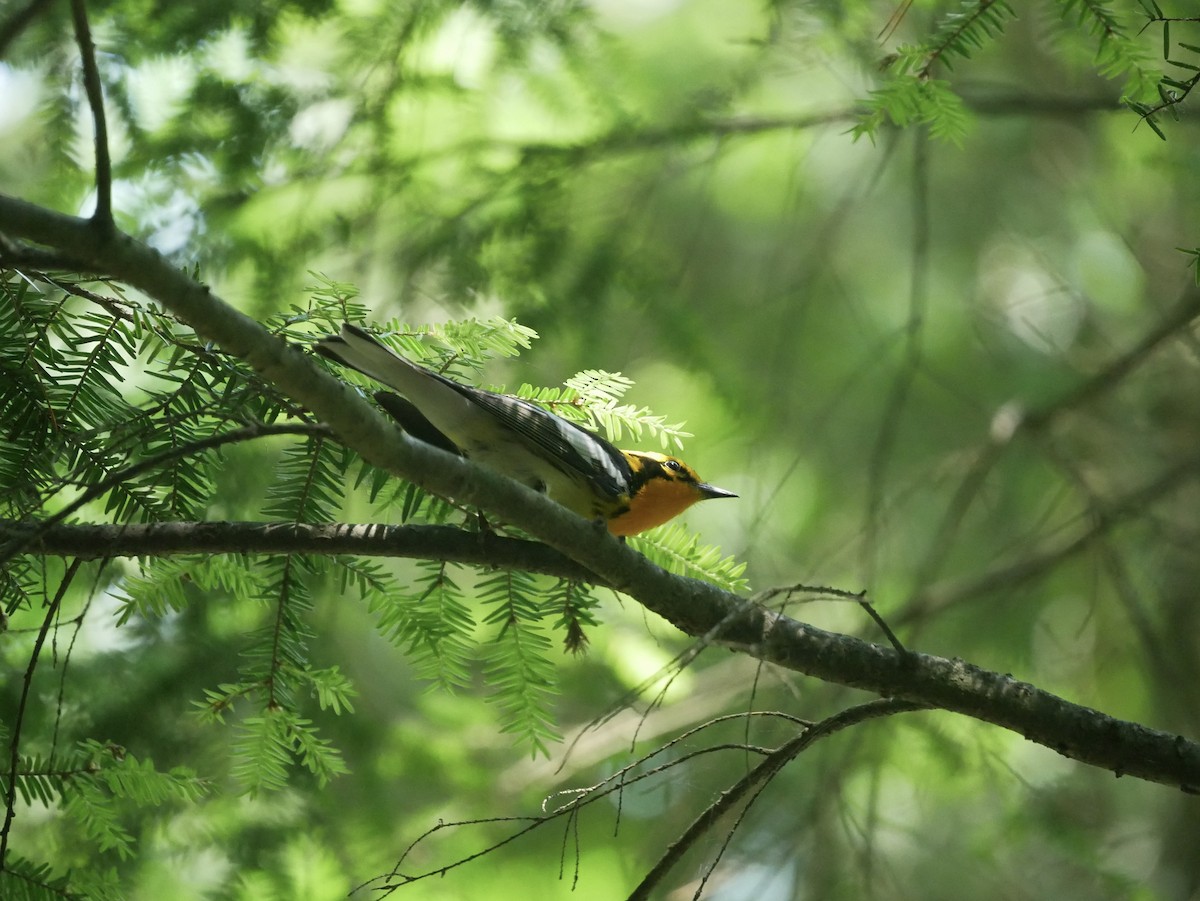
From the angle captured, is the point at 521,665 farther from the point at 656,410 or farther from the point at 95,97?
the point at 656,410

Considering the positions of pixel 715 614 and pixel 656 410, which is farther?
pixel 656 410

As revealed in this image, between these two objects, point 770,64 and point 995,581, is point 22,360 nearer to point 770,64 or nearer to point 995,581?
point 770,64

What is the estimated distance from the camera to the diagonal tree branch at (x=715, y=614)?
69.7 inches

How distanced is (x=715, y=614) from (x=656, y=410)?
2.92 metres

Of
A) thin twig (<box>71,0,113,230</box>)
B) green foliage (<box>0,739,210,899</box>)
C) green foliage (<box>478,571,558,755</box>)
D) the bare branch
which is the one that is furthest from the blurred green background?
thin twig (<box>71,0,113,230</box>)

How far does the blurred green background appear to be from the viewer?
11.5 ft

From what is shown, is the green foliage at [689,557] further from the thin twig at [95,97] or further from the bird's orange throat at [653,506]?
the thin twig at [95,97]

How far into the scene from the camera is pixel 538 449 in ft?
10.8

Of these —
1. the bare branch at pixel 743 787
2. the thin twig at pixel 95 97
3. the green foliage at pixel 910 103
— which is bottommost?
the bare branch at pixel 743 787

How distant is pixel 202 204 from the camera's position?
3818 mm

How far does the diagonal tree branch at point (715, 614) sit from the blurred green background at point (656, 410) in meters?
0.78

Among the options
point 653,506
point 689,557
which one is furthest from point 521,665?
point 653,506

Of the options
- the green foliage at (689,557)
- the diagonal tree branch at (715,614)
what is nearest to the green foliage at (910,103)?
the diagonal tree branch at (715,614)

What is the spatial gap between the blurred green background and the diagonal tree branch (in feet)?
2.55
